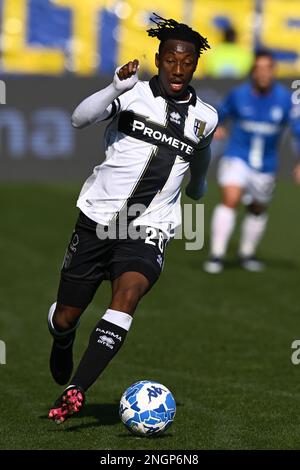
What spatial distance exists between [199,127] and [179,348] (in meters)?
3.65

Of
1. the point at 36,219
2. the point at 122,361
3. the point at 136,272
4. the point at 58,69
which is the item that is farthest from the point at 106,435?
the point at 58,69

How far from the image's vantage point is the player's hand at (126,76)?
25.6 feet

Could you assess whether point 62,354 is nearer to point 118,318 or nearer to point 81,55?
point 118,318

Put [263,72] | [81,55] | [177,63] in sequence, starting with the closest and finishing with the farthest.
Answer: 1. [177,63]
2. [263,72]
3. [81,55]

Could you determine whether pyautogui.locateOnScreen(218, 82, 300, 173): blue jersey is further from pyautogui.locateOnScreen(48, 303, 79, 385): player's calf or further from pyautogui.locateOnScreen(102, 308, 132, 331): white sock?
pyautogui.locateOnScreen(102, 308, 132, 331): white sock

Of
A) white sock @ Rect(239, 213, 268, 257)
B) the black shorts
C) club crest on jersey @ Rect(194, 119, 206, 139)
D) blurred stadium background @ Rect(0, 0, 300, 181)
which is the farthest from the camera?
Result: blurred stadium background @ Rect(0, 0, 300, 181)

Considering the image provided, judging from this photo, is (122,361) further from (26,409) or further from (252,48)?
(252,48)

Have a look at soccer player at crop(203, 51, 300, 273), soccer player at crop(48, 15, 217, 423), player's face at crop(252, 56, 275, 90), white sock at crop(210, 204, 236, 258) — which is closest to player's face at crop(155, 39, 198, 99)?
soccer player at crop(48, 15, 217, 423)

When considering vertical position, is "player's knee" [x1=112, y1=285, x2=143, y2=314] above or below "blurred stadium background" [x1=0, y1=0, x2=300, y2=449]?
above

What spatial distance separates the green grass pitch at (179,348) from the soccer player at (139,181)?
2.60 feet

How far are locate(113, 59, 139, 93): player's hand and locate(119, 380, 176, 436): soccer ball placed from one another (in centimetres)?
193

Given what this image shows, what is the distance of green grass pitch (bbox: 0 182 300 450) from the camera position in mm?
8156

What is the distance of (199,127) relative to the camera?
28.1 feet

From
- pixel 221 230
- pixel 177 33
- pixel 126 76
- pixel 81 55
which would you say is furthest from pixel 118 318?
pixel 81 55
